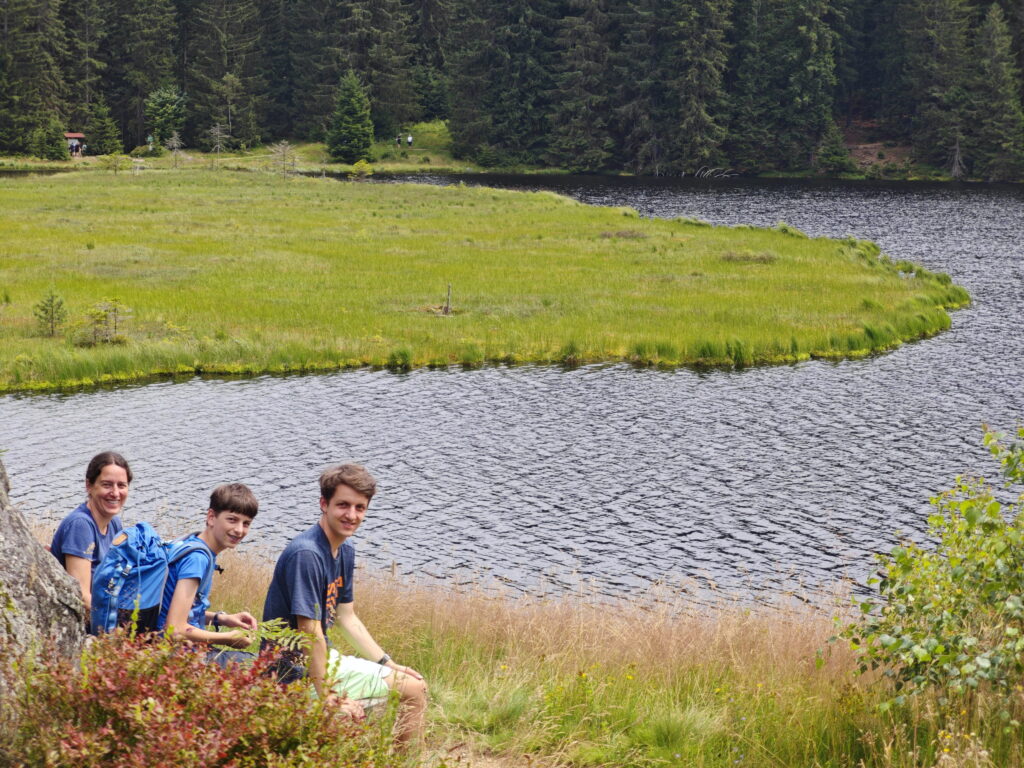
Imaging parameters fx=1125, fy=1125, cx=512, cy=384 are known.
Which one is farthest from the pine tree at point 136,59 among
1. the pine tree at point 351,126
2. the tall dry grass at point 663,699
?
the tall dry grass at point 663,699

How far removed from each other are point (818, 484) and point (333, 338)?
1673 cm

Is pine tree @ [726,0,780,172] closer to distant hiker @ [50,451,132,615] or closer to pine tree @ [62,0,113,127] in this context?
pine tree @ [62,0,113,127]

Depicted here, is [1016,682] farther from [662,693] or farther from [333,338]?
[333,338]

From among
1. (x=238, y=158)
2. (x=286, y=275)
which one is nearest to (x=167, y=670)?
(x=286, y=275)

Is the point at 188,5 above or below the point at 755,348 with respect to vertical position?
above

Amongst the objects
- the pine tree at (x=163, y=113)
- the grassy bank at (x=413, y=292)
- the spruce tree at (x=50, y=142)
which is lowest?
the grassy bank at (x=413, y=292)

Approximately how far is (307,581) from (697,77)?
412 feet

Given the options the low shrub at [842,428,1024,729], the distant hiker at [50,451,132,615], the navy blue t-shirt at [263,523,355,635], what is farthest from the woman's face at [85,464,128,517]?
the low shrub at [842,428,1024,729]

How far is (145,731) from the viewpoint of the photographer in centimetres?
457

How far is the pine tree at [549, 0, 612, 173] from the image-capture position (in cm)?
12800

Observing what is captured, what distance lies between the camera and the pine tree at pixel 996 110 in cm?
11494

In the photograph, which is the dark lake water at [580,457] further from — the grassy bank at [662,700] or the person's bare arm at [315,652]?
the person's bare arm at [315,652]

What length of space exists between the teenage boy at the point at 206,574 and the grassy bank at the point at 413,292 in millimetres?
24170

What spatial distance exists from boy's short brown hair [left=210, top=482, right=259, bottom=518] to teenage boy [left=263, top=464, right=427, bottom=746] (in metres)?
0.60
